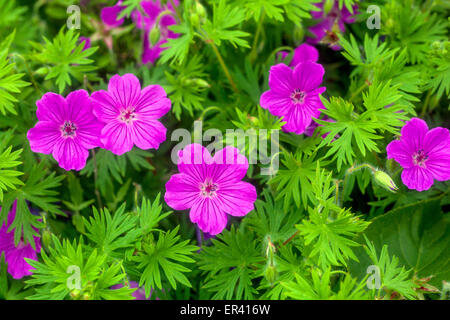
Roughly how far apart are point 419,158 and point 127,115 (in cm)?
87

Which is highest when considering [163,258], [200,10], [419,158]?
[200,10]

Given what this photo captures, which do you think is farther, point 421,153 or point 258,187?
point 258,187

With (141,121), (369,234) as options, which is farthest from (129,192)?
(369,234)

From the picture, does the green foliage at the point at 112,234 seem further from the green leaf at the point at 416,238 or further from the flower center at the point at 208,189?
the green leaf at the point at 416,238

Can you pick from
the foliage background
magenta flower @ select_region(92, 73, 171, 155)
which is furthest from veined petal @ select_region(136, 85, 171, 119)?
the foliage background

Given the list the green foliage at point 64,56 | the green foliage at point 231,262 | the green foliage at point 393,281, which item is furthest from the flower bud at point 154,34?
the green foliage at point 393,281

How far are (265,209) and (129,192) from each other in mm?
495

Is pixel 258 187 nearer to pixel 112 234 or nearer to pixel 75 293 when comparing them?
pixel 112 234

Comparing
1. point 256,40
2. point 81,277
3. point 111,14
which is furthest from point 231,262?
point 111,14

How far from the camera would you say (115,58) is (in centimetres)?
199

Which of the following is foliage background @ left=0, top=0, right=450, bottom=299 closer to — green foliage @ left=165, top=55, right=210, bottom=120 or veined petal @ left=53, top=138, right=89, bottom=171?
green foliage @ left=165, top=55, right=210, bottom=120

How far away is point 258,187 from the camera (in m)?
1.75
